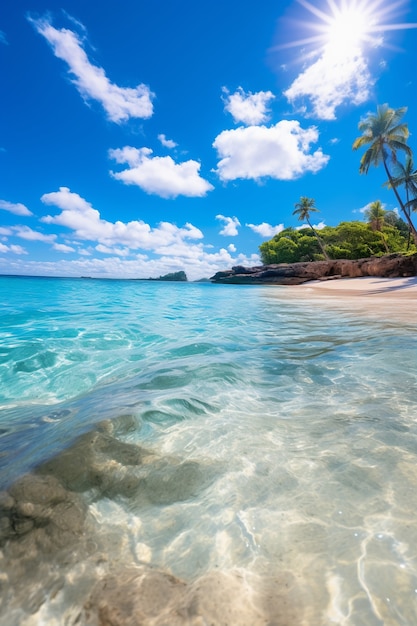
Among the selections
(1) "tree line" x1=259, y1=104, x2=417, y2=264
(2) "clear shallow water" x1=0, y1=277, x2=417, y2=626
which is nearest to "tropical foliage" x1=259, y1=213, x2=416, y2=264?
(1) "tree line" x1=259, y1=104, x2=417, y2=264

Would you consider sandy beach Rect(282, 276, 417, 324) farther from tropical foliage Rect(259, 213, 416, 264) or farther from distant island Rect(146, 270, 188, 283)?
distant island Rect(146, 270, 188, 283)

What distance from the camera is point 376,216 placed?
40719mm

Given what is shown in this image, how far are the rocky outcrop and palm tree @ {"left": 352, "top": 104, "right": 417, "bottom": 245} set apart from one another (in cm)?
264

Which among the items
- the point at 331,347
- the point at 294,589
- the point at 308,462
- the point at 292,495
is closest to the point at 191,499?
the point at 292,495

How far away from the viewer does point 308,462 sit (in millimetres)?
1883

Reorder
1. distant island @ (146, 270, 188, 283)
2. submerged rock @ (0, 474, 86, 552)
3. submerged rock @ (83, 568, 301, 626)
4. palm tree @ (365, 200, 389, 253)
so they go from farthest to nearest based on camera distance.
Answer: distant island @ (146, 270, 188, 283) → palm tree @ (365, 200, 389, 253) → submerged rock @ (0, 474, 86, 552) → submerged rock @ (83, 568, 301, 626)

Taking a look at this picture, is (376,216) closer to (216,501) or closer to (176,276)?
(216,501)

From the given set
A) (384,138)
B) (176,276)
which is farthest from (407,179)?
(176,276)

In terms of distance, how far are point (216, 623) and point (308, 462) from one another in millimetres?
1132

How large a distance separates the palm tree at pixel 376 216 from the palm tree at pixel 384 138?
54.3 feet

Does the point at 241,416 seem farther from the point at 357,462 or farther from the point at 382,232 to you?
the point at 382,232

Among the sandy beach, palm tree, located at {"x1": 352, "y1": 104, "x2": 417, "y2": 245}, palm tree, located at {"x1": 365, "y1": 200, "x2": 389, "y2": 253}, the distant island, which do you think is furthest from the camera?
the distant island

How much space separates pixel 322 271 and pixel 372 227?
1238 centimetres

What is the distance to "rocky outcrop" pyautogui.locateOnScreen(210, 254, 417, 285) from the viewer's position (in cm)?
2528
